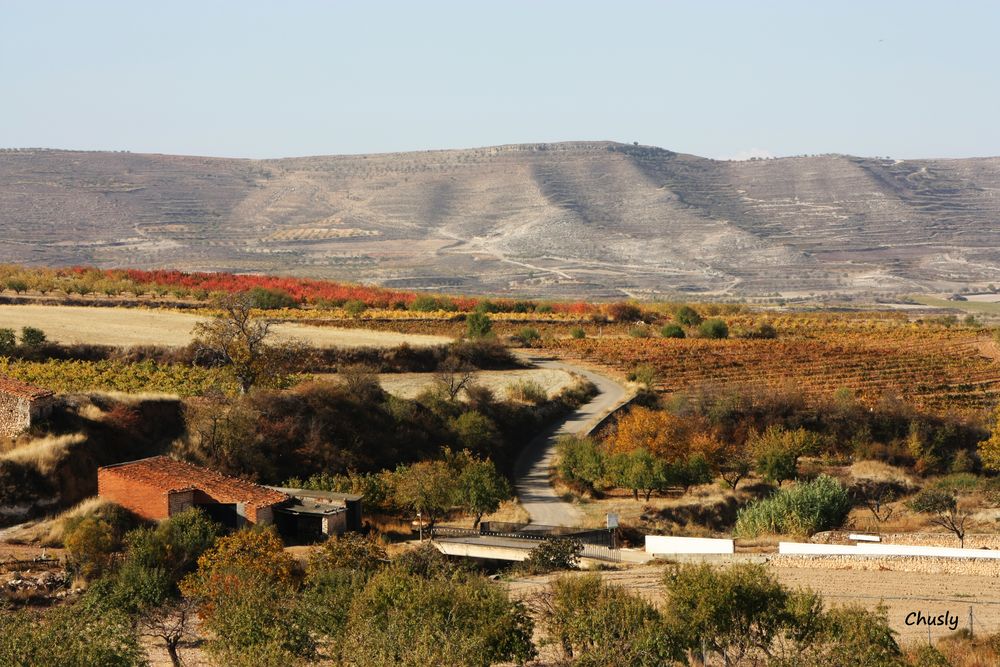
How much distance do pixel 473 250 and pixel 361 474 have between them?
12742 cm

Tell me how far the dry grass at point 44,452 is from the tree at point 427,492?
314 inches

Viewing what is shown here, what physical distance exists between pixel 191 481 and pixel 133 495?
136 centimetres

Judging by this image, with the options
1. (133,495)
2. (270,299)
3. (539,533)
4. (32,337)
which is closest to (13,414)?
(133,495)

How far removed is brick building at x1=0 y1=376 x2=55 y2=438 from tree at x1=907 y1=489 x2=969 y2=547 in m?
22.5

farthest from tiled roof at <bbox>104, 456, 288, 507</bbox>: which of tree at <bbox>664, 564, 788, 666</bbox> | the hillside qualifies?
the hillside

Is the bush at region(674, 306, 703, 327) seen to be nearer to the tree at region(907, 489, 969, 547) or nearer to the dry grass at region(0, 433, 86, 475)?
the tree at region(907, 489, 969, 547)

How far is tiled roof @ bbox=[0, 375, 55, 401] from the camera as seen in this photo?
1304 inches

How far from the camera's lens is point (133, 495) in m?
30.5

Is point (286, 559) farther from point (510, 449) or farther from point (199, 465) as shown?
point (510, 449)

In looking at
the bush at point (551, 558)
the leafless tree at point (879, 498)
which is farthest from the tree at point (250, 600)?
the leafless tree at point (879, 498)

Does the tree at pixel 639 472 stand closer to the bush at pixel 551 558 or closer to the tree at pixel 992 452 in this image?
the bush at pixel 551 558

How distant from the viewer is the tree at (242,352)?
136 ft

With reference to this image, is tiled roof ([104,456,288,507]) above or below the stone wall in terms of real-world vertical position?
below

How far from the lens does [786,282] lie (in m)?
149
